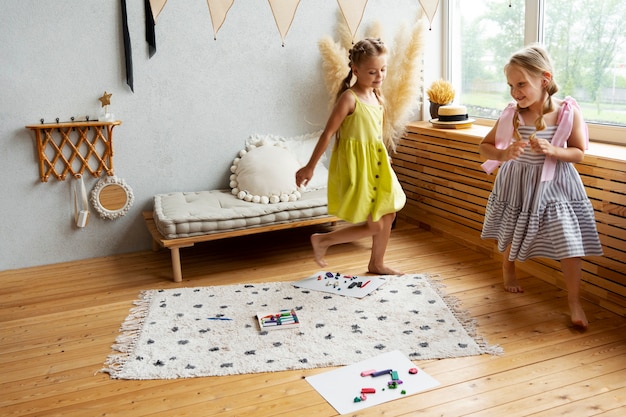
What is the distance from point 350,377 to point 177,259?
56.2 inches

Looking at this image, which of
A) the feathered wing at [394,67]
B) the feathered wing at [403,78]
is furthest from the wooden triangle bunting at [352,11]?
the feathered wing at [403,78]

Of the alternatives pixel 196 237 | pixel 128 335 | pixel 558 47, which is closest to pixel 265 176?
pixel 196 237

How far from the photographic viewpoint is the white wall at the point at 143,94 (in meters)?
3.55

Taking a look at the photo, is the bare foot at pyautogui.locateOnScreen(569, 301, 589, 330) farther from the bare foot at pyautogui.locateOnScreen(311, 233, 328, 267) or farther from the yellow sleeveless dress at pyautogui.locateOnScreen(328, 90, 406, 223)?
the bare foot at pyautogui.locateOnScreen(311, 233, 328, 267)

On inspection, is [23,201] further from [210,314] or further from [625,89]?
[625,89]

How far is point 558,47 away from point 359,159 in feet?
4.34

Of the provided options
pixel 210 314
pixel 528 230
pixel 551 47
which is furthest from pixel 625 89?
pixel 210 314

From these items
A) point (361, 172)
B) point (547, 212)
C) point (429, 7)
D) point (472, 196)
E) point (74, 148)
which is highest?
point (429, 7)

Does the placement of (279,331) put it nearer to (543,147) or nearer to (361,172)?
(361,172)

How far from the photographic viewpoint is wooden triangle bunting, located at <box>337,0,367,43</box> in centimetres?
312

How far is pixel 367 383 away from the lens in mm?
2232

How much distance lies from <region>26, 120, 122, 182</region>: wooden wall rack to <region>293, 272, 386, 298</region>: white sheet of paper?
1.44 m

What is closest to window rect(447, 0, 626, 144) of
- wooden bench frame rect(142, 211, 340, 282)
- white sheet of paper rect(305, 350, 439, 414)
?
wooden bench frame rect(142, 211, 340, 282)

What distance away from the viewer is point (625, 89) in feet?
10.1
